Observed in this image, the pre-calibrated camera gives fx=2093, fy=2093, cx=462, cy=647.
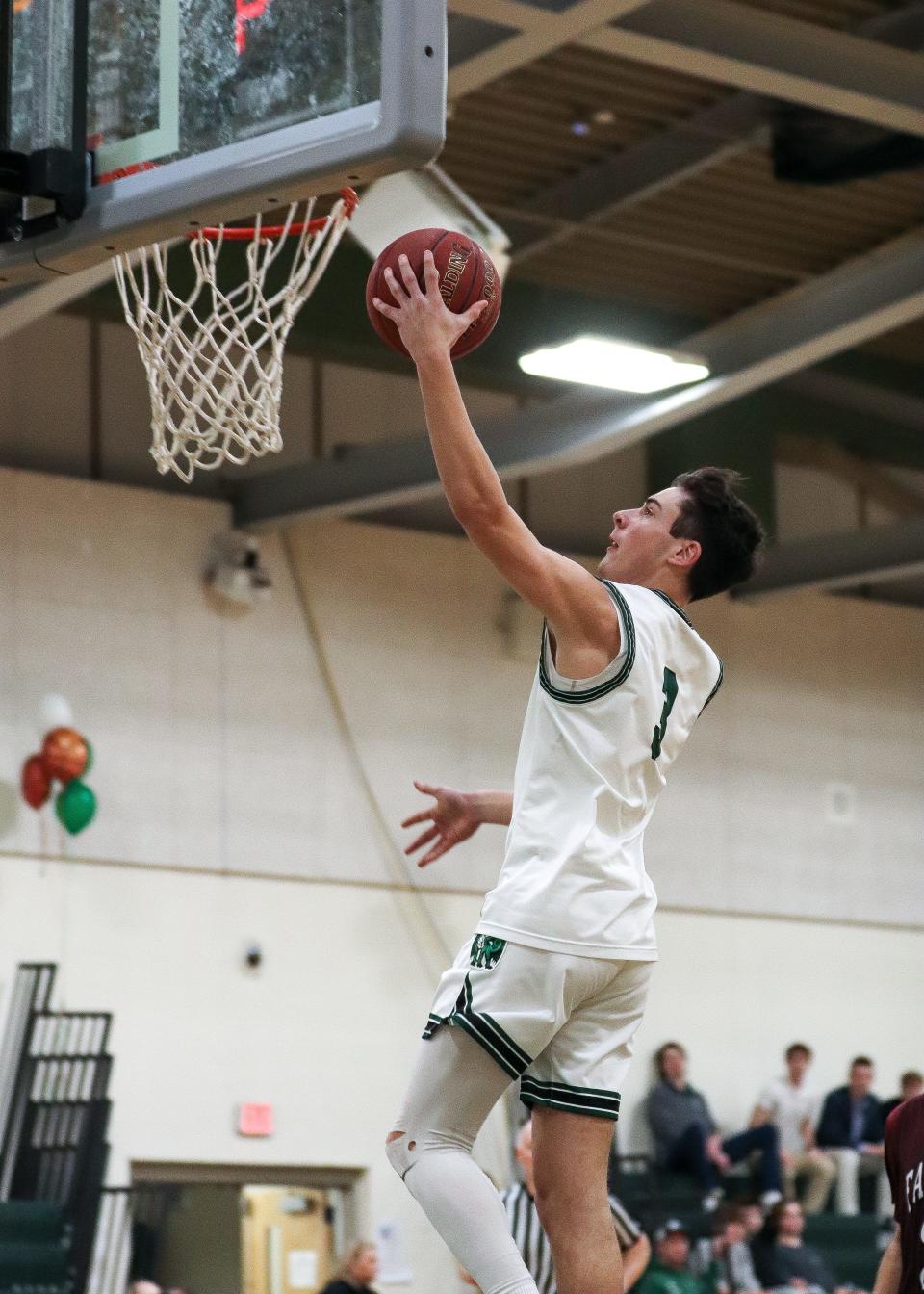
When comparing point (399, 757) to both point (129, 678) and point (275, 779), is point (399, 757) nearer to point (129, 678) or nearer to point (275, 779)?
point (275, 779)

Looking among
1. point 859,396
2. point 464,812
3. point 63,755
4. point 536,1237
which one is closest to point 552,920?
point 464,812

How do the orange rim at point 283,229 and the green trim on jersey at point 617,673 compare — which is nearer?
the green trim on jersey at point 617,673

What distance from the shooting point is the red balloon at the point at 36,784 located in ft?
47.6

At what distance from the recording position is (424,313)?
4.23 meters

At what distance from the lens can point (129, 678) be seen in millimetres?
15367

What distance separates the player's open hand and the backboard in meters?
0.22

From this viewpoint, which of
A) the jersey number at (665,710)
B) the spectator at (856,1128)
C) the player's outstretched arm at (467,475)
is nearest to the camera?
the player's outstretched arm at (467,475)

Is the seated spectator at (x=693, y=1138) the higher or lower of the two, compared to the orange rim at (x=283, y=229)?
lower

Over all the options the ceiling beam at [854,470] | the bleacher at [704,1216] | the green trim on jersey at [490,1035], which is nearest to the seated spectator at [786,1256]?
the bleacher at [704,1216]

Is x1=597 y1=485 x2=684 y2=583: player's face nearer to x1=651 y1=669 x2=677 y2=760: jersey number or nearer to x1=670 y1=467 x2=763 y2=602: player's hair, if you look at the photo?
x1=670 y1=467 x2=763 y2=602: player's hair

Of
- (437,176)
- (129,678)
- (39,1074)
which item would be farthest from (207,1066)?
(437,176)

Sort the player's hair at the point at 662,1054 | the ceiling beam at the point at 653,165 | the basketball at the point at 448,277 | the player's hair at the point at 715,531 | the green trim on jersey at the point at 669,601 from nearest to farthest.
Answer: the basketball at the point at 448,277 < the green trim on jersey at the point at 669,601 < the player's hair at the point at 715,531 < the ceiling beam at the point at 653,165 < the player's hair at the point at 662,1054

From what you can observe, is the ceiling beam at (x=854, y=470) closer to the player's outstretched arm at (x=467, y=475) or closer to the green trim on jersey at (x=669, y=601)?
the green trim on jersey at (x=669, y=601)

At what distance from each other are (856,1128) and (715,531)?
1345cm
